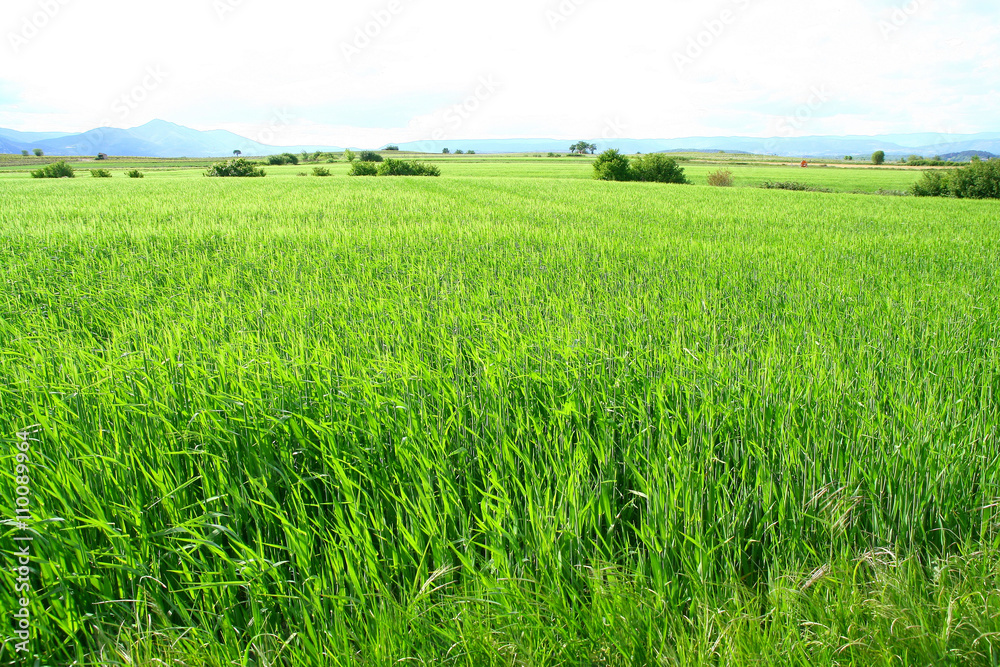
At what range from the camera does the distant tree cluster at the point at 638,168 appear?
40250 mm

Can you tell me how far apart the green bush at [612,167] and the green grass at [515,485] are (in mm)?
38802

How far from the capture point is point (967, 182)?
30672 mm

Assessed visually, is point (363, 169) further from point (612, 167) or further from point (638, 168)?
point (638, 168)

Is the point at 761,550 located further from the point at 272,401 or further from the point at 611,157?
the point at 611,157

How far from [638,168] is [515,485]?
143 ft

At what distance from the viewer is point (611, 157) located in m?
40.7

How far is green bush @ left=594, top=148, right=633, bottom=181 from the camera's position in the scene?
40.2 m

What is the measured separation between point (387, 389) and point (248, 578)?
994 millimetres

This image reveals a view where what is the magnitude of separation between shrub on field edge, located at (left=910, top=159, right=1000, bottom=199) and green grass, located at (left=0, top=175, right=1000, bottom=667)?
36.9 m

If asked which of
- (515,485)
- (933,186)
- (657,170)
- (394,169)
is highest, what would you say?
(394,169)

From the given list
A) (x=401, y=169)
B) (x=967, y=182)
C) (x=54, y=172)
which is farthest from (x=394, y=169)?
(x=967, y=182)

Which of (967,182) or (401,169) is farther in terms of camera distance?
(401,169)

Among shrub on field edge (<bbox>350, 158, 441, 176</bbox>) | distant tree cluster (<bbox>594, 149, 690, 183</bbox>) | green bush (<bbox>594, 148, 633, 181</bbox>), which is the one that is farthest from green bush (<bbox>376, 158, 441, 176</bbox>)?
distant tree cluster (<bbox>594, 149, 690, 183</bbox>)

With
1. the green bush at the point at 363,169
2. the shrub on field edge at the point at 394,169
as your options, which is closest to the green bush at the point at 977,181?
the shrub on field edge at the point at 394,169
